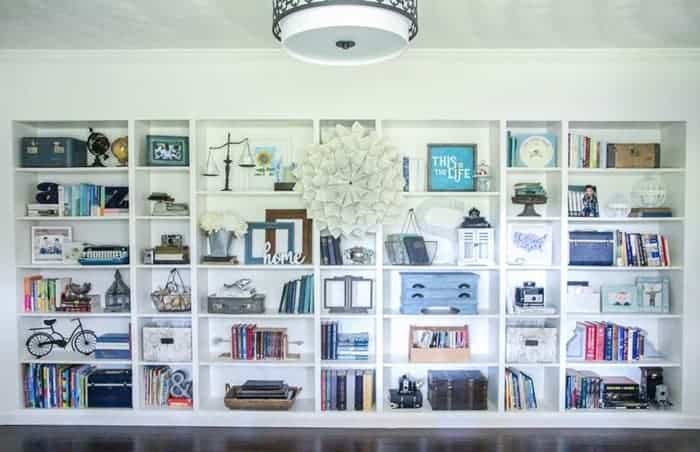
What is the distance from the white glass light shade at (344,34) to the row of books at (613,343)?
2.62 m

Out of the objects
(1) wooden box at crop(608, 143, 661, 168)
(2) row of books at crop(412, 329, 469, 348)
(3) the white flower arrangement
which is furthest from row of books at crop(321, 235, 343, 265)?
(1) wooden box at crop(608, 143, 661, 168)

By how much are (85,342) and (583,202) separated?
3598mm

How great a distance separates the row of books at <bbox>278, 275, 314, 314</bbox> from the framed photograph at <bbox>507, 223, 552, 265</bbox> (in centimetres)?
138

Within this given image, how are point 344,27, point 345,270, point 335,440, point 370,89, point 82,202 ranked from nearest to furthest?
point 344,27
point 335,440
point 370,89
point 82,202
point 345,270

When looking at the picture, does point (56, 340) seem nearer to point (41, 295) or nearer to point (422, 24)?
point (41, 295)

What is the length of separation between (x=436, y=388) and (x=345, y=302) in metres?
0.83

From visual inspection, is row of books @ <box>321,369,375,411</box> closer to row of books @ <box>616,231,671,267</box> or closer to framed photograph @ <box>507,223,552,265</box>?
framed photograph @ <box>507,223,552,265</box>

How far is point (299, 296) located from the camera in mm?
3434

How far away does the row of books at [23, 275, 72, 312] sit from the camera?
3480 mm

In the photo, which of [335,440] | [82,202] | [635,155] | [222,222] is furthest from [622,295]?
[82,202]

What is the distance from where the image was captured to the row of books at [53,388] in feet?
11.3

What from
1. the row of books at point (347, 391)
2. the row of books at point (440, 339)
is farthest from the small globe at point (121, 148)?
the row of books at point (440, 339)

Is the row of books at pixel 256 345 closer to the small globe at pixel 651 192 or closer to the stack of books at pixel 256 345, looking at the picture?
the stack of books at pixel 256 345

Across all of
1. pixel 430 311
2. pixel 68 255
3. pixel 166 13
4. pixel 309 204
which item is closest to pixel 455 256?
pixel 430 311
